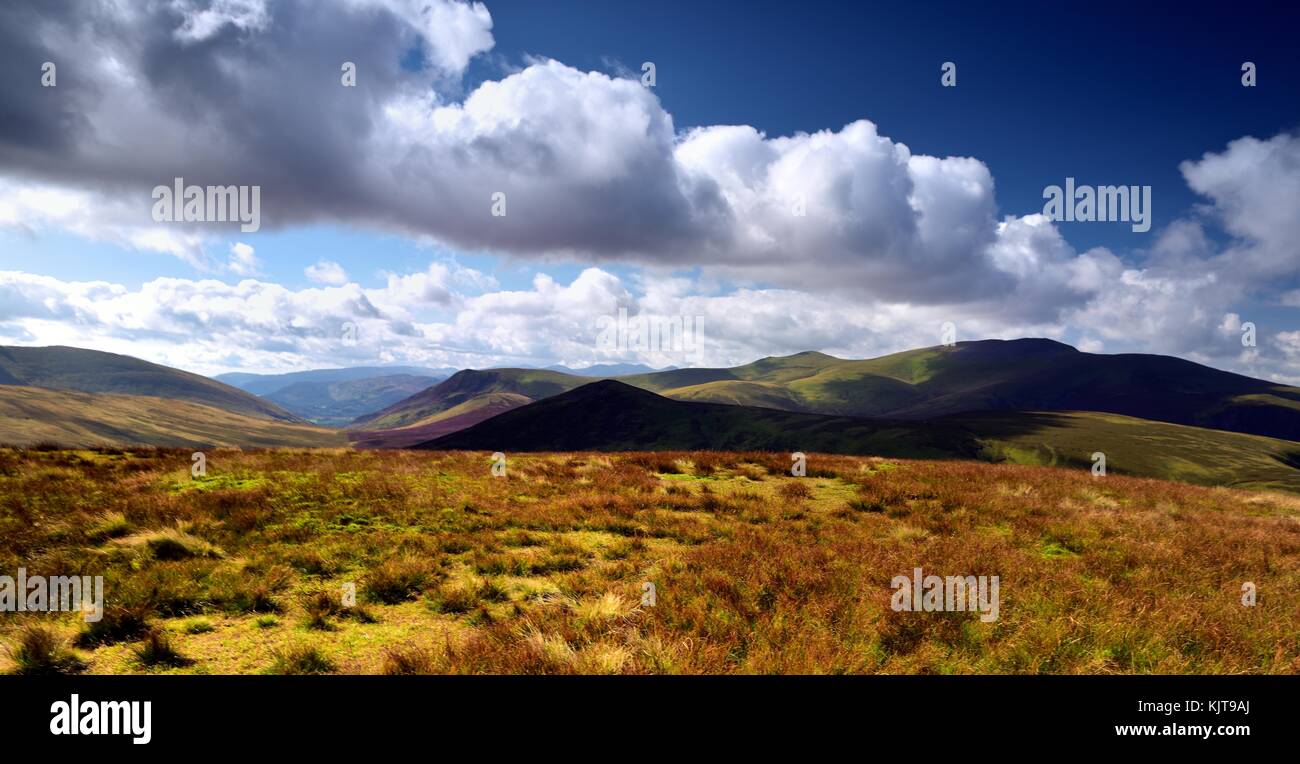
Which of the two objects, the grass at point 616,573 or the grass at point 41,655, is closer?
the grass at point 41,655

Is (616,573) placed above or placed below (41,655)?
below

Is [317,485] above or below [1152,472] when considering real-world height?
above

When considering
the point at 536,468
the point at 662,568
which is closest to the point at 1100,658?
the point at 662,568

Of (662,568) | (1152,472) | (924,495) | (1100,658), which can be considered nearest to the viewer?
(1100,658)

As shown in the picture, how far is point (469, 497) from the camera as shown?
12.5m

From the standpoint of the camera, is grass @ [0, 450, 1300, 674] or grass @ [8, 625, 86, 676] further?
grass @ [0, 450, 1300, 674]

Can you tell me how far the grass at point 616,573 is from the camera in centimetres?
531

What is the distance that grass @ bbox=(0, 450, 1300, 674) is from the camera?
5.31m

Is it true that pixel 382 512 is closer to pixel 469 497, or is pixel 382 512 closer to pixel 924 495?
pixel 469 497

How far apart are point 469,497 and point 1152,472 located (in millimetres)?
215532

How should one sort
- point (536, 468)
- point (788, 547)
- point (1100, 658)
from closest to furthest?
point (1100, 658)
point (788, 547)
point (536, 468)

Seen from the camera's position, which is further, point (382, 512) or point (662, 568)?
point (382, 512)

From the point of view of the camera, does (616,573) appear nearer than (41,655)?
No

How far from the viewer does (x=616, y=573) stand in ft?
25.5
